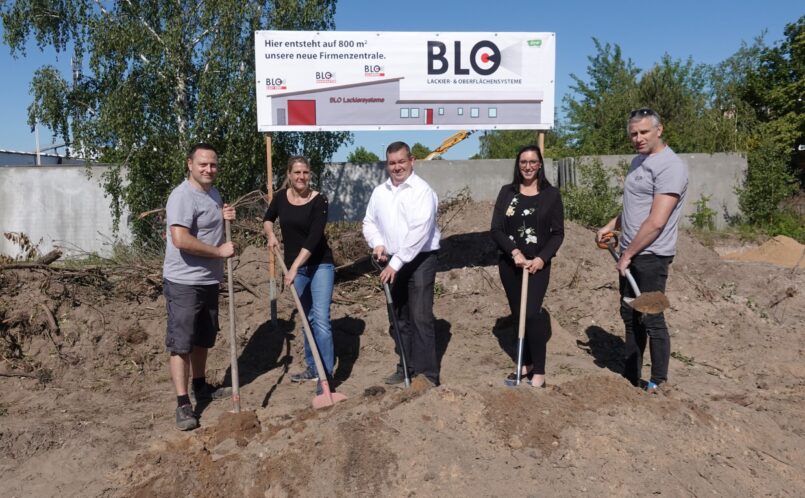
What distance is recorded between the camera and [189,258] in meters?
4.18

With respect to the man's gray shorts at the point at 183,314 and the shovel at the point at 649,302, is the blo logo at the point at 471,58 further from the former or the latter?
the man's gray shorts at the point at 183,314

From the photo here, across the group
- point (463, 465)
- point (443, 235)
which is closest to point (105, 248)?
point (443, 235)

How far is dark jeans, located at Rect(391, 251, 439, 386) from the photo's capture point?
448 cm

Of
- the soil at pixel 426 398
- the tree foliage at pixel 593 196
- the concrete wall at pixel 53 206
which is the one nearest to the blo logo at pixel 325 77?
the soil at pixel 426 398

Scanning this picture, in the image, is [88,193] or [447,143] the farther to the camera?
[447,143]

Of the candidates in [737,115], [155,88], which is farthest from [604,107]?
[155,88]

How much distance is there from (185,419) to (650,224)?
323 centimetres

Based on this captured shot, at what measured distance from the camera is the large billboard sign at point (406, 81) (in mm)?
6594

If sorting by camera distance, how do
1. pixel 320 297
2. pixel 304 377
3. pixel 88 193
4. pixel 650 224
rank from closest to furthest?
pixel 650 224, pixel 320 297, pixel 304 377, pixel 88 193

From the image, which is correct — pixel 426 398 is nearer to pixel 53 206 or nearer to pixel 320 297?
pixel 320 297

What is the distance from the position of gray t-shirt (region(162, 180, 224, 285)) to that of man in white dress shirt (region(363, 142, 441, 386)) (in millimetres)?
1113

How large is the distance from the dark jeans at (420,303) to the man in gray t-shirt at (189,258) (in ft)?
4.01

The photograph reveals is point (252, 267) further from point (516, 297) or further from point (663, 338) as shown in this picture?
point (663, 338)

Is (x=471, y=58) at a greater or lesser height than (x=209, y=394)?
greater
